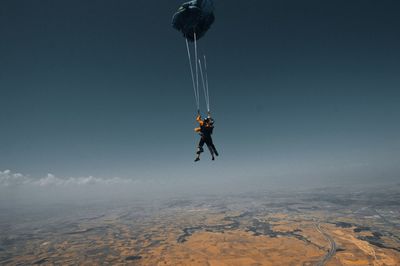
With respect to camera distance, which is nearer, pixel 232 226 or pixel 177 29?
pixel 177 29

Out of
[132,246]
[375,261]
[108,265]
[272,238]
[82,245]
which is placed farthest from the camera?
[82,245]

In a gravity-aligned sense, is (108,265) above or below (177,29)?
below

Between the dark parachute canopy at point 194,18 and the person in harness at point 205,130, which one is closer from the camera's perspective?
the dark parachute canopy at point 194,18

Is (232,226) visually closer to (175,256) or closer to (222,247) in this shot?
(222,247)

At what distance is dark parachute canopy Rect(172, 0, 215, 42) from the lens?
1586 centimetres

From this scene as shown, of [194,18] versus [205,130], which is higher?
[194,18]

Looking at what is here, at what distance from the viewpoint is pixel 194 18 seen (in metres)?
16.6

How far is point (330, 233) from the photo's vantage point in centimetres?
10706

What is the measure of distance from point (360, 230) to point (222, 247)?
71921mm

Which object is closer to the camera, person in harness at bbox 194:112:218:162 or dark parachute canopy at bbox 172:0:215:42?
dark parachute canopy at bbox 172:0:215:42

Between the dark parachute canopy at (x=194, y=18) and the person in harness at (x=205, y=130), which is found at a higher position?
the dark parachute canopy at (x=194, y=18)

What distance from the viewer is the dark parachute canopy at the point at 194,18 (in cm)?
1586

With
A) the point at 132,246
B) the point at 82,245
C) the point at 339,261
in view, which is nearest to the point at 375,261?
the point at 339,261

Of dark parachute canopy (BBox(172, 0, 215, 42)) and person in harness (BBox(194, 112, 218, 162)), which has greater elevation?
dark parachute canopy (BBox(172, 0, 215, 42))
